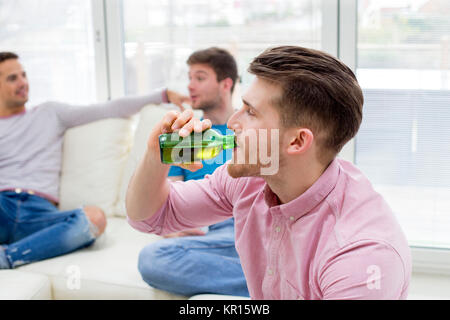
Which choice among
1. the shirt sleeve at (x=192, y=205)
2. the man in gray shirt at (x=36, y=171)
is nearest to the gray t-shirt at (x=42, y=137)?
the man in gray shirt at (x=36, y=171)

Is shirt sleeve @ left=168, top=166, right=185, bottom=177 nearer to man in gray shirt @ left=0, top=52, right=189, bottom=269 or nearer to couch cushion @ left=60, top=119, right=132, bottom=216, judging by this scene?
man in gray shirt @ left=0, top=52, right=189, bottom=269

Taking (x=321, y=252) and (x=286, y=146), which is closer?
(x=321, y=252)

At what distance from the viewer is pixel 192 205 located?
134cm

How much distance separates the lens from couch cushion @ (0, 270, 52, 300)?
1905 mm

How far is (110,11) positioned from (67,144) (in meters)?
0.81

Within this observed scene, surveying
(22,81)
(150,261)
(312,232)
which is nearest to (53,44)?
(22,81)

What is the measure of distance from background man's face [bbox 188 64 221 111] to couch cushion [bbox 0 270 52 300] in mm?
1037

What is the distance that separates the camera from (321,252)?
1041 millimetres

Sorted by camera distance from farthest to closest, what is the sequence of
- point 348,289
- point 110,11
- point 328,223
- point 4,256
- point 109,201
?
point 110,11
point 109,201
point 4,256
point 328,223
point 348,289

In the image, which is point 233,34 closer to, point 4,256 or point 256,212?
point 4,256

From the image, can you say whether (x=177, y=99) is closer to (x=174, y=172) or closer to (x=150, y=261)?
(x=174, y=172)

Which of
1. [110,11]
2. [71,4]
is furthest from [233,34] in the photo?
Answer: [71,4]

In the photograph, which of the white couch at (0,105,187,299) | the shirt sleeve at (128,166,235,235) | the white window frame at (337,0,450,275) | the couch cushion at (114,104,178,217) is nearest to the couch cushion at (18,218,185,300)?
the white couch at (0,105,187,299)

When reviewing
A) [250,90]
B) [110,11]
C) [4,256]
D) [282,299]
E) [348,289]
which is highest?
[110,11]
